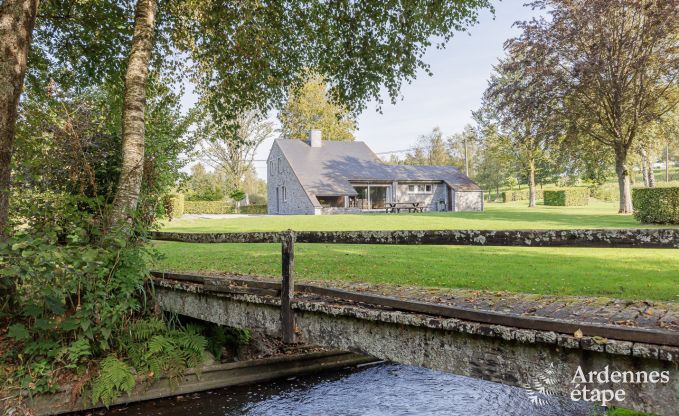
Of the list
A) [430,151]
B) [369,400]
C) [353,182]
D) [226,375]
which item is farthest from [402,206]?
[430,151]

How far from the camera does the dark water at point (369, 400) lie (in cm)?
573

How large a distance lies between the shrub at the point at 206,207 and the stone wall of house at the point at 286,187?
413 centimetres

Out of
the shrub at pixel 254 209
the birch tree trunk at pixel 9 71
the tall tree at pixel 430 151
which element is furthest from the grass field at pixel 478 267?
the tall tree at pixel 430 151

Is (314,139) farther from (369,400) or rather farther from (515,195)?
(369,400)

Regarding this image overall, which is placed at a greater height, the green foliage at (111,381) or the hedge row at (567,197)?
the hedge row at (567,197)

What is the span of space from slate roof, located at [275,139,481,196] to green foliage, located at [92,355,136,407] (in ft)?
98.7

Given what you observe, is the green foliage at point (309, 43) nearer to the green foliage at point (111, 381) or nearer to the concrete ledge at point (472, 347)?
the green foliage at point (111, 381)

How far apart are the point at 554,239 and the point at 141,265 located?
15.4 ft

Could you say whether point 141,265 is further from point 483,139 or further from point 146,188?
point 483,139

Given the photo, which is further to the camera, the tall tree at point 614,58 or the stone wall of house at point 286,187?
the stone wall of house at point 286,187

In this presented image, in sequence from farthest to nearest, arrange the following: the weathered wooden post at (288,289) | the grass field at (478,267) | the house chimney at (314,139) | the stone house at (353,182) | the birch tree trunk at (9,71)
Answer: the house chimney at (314,139) → the stone house at (353,182) → the grass field at (478,267) → the birch tree trunk at (9,71) → the weathered wooden post at (288,289)

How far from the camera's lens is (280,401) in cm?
632

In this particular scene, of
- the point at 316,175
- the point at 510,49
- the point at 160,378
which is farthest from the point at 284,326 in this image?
the point at 316,175

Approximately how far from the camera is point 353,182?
38.8 m
